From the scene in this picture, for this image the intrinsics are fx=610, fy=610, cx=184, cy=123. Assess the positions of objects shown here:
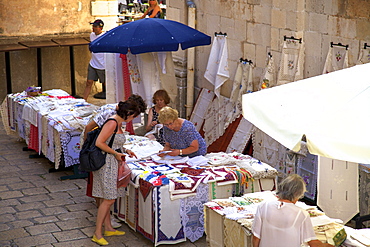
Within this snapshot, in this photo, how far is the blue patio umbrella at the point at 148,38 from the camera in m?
8.52

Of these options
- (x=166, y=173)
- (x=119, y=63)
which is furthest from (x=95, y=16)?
(x=166, y=173)

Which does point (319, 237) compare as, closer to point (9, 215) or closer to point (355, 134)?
point (355, 134)

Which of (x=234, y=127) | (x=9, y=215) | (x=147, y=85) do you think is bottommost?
(x=9, y=215)

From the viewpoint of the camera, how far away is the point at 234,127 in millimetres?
9648

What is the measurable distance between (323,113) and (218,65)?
5504 millimetres

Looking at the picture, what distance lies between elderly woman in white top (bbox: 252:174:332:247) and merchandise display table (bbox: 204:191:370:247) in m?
0.35

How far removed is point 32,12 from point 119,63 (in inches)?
207

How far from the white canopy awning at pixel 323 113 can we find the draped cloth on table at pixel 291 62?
3.30 meters

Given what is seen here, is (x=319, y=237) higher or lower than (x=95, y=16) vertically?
lower

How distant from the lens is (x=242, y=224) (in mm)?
5469

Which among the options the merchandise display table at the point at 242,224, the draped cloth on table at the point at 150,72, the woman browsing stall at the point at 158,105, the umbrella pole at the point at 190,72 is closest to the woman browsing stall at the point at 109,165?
the merchandise display table at the point at 242,224

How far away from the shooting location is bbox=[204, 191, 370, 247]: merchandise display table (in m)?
5.17

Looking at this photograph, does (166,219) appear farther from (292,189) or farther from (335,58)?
(335,58)

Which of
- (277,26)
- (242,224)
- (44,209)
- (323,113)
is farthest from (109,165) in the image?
(277,26)
